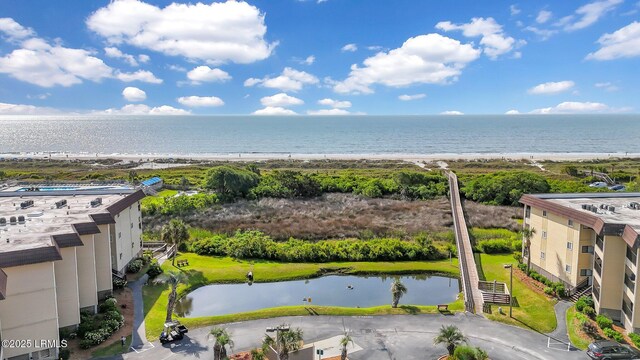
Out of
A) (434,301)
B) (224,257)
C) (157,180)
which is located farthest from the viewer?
(157,180)

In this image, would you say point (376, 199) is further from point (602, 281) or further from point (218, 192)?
point (602, 281)

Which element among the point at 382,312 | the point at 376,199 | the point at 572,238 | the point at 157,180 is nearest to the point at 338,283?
the point at 382,312

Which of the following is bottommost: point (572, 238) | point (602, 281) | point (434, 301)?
point (434, 301)

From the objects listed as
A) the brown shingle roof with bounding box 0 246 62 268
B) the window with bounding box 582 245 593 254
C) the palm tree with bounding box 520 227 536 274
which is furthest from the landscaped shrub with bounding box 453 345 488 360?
the brown shingle roof with bounding box 0 246 62 268

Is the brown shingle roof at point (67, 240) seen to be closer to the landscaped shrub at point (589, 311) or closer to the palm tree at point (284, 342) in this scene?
the palm tree at point (284, 342)

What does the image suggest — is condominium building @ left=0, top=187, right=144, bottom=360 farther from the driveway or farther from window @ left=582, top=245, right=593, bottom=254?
window @ left=582, top=245, right=593, bottom=254

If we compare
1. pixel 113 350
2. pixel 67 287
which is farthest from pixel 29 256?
pixel 113 350

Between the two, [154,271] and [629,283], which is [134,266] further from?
[629,283]
